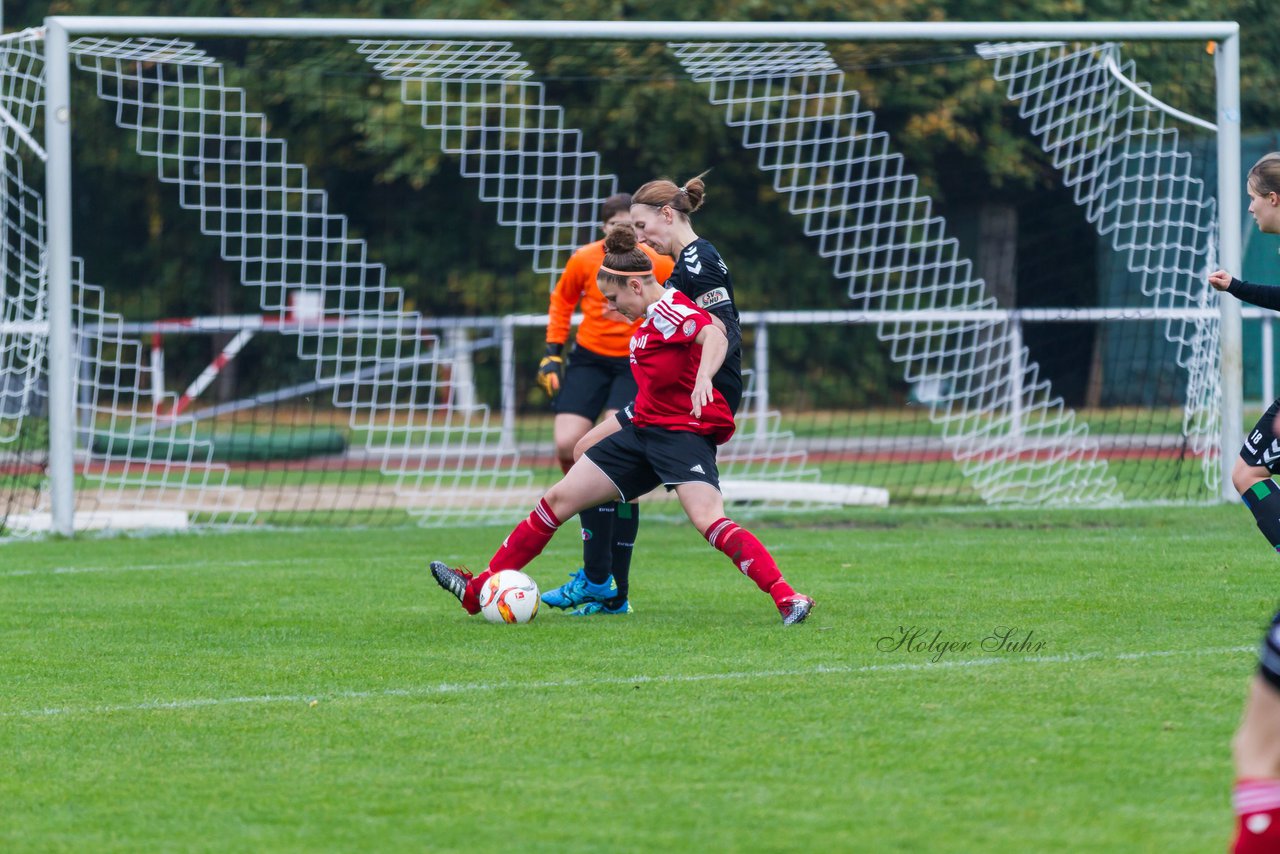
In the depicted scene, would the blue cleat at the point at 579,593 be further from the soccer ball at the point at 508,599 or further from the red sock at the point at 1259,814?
the red sock at the point at 1259,814

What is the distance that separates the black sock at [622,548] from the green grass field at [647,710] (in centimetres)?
15

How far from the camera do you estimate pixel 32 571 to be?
380 inches

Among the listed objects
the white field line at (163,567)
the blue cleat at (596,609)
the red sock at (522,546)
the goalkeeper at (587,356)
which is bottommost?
the white field line at (163,567)

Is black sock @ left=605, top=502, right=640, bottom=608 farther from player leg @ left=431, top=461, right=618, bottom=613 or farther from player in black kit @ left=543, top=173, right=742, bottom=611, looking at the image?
player leg @ left=431, top=461, right=618, bottom=613

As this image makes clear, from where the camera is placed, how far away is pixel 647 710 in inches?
218

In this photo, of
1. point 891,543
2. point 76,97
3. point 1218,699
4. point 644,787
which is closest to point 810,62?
point 891,543

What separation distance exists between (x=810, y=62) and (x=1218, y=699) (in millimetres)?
8791

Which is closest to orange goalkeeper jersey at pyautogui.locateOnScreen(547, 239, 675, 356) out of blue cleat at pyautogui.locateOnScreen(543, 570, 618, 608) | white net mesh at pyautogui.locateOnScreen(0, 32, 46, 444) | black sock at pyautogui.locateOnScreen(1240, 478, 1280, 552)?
blue cleat at pyautogui.locateOnScreen(543, 570, 618, 608)

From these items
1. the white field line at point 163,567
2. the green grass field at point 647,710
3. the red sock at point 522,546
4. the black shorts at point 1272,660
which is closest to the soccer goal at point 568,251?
the white field line at point 163,567

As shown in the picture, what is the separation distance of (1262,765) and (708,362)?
400cm

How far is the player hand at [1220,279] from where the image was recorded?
22.7 ft

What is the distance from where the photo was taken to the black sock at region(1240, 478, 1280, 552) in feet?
23.3

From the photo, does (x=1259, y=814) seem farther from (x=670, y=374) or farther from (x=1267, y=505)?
(x=670, y=374)

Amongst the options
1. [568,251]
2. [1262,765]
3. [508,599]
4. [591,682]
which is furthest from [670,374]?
[568,251]
